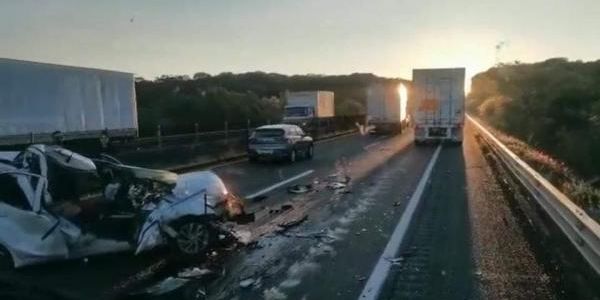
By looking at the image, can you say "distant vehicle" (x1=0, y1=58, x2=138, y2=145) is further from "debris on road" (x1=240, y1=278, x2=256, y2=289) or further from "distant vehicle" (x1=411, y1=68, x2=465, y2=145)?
"debris on road" (x1=240, y1=278, x2=256, y2=289)

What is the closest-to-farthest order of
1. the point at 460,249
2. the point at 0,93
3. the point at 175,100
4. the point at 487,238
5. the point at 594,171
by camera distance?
the point at 460,249 → the point at 487,238 → the point at 0,93 → the point at 594,171 → the point at 175,100

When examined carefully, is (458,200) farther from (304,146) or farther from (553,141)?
(553,141)

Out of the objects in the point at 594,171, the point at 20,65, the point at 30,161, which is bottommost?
the point at 594,171

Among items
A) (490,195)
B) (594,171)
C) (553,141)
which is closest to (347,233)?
(490,195)

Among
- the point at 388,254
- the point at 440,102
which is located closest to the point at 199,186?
the point at 388,254

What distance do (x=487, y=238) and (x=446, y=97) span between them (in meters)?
24.2

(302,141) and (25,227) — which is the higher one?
(25,227)

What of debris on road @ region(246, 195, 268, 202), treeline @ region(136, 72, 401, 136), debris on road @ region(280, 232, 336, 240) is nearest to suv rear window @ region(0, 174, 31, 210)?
debris on road @ region(280, 232, 336, 240)

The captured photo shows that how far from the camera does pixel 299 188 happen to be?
1508 cm

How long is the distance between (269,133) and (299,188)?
8406 mm

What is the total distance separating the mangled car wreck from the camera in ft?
22.6

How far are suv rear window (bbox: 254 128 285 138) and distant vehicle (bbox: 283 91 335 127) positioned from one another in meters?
20.1

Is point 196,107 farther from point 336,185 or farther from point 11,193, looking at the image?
point 11,193

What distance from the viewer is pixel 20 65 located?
20922 mm
